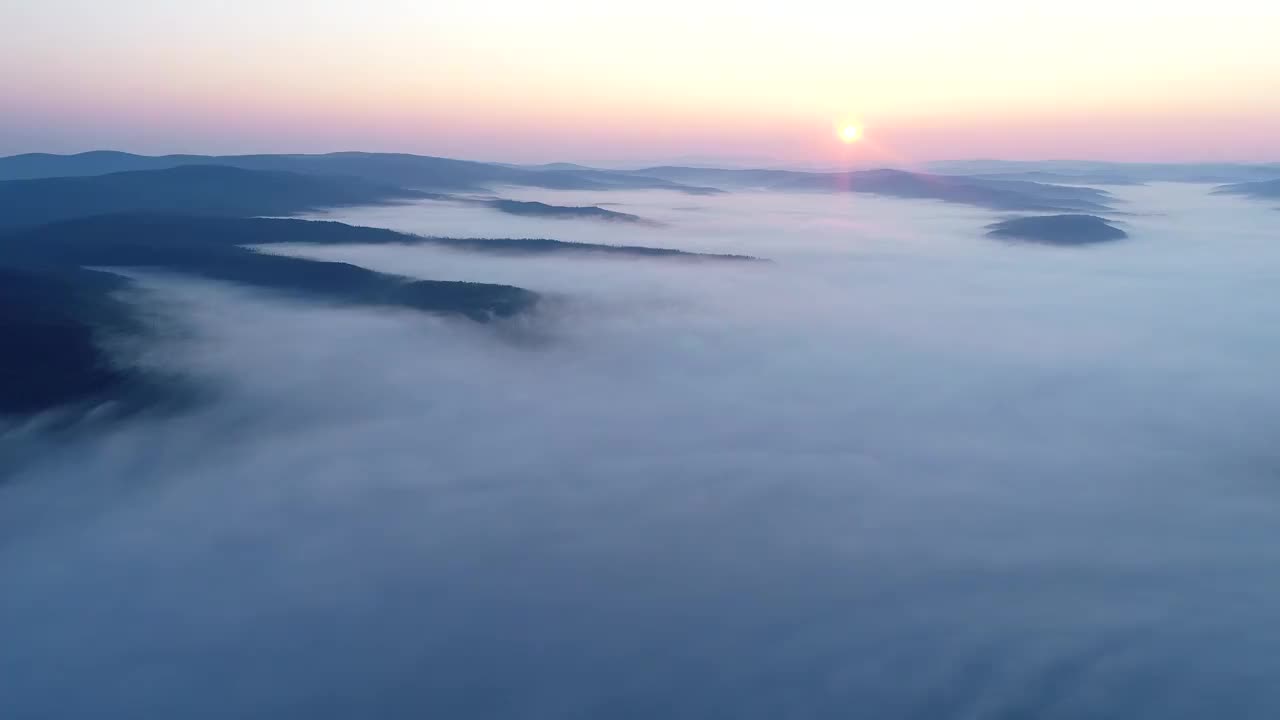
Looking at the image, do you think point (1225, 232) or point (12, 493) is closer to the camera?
point (12, 493)

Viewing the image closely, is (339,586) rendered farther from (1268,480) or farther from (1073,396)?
(1073,396)

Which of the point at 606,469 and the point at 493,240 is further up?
the point at 493,240

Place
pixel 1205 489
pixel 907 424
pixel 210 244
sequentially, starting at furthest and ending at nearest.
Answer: pixel 210 244 → pixel 907 424 → pixel 1205 489

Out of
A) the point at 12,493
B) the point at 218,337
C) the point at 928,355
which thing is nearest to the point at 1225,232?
the point at 928,355

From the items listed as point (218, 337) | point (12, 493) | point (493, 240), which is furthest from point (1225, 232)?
point (12, 493)

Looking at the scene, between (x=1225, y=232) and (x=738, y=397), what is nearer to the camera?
(x=738, y=397)

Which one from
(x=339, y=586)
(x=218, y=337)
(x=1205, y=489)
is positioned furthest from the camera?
(x=218, y=337)

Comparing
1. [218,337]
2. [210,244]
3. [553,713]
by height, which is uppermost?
[210,244]

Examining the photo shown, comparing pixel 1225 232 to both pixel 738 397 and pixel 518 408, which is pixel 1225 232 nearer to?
pixel 738 397

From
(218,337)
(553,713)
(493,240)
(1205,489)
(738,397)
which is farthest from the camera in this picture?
(493,240)
